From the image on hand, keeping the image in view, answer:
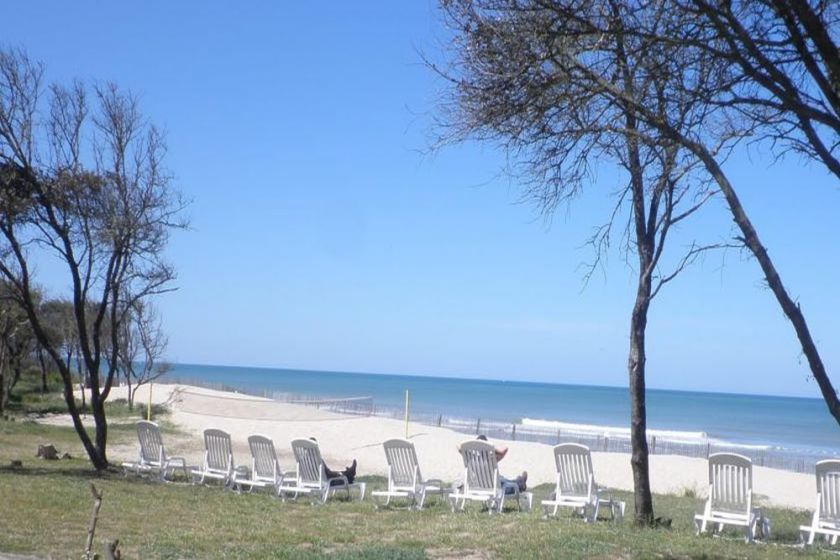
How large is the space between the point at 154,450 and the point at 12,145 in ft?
18.1

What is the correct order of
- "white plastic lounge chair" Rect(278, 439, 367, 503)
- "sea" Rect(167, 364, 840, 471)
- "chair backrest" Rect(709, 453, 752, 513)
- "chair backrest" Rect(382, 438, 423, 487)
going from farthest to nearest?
"sea" Rect(167, 364, 840, 471)
"white plastic lounge chair" Rect(278, 439, 367, 503)
"chair backrest" Rect(382, 438, 423, 487)
"chair backrest" Rect(709, 453, 752, 513)

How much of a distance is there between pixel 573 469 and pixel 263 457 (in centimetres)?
526

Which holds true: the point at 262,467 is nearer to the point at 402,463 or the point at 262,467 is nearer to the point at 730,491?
the point at 402,463

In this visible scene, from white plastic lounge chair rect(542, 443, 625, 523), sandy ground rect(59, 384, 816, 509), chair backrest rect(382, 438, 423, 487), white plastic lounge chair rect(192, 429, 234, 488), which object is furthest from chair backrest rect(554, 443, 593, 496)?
sandy ground rect(59, 384, 816, 509)

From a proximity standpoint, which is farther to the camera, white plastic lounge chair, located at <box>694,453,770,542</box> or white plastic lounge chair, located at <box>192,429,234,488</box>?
white plastic lounge chair, located at <box>192,429,234,488</box>

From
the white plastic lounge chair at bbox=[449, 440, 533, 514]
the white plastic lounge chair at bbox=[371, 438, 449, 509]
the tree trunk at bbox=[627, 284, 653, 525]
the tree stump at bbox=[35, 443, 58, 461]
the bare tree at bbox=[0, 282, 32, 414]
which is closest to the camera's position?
the tree trunk at bbox=[627, 284, 653, 525]

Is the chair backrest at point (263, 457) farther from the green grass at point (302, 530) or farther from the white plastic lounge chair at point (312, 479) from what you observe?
the green grass at point (302, 530)

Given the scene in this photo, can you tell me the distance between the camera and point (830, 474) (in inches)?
475

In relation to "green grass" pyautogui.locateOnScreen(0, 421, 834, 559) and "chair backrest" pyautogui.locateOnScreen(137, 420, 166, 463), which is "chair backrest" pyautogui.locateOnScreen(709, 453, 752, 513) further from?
"chair backrest" pyautogui.locateOnScreen(137, 420, 166, 463)

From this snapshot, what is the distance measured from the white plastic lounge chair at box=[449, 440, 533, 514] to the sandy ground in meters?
8.31

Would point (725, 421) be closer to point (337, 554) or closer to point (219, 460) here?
point (219, 460)

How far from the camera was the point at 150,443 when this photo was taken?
1809cm

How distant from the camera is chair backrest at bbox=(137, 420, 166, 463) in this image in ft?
58.7

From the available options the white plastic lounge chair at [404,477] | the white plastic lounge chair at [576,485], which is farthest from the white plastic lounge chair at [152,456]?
the white plastic lounge chair at [576,485]
